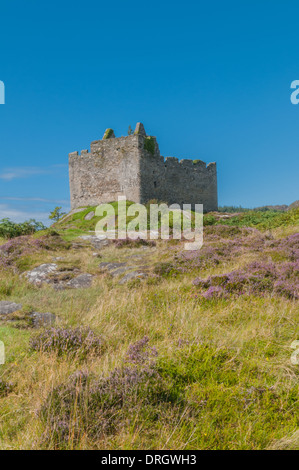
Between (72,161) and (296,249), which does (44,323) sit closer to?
(296,249)

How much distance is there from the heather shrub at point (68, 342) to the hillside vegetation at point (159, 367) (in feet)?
0.06

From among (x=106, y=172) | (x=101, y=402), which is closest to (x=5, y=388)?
(x=101, y=402)

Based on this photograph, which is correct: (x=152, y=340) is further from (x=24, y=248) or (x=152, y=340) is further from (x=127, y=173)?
(x=127, y=173)

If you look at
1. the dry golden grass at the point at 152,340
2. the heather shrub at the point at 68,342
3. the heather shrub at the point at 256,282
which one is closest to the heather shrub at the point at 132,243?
the dry golden grass at the point at 152,340

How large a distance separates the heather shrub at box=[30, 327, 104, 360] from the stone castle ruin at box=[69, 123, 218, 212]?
25.7 metres

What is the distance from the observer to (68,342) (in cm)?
460

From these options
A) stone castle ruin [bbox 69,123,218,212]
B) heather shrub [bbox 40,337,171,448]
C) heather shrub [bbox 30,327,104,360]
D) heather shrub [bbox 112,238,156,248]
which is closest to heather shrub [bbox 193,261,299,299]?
heather shrub [bbox 30,327,104,360]

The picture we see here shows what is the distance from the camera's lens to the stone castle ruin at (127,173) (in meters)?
30.5

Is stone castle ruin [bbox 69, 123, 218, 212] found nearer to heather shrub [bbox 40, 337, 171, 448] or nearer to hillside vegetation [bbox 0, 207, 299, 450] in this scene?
hillside vegetation [bbox 0, 207, 299, 450]

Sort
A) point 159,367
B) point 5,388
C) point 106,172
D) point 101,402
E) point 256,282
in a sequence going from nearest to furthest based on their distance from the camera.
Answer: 1. point 101,402
2. point 5,388
3. point 159,367
4. point 256,282
5. point 106,172

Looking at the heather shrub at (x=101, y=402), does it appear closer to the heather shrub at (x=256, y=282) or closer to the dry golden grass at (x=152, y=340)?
the dry golden grass at (x=152, y=340)

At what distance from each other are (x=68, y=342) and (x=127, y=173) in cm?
2729

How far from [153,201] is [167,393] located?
2674 centimetres

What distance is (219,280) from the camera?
7738 millimetres
